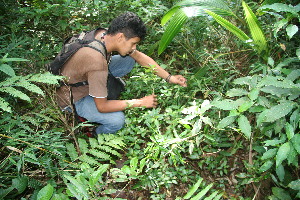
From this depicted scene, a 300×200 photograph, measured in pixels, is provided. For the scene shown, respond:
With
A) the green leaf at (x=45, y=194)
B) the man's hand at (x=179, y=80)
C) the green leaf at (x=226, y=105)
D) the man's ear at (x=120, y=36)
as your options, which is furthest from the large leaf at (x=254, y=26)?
the green leaf at (x=45, y=194)

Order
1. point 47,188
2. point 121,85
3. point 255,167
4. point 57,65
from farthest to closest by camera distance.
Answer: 1. point 121,85
2. point 57,65
3. point 255,167
4. point 47,188

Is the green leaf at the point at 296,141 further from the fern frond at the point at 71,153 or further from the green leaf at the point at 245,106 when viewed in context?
the fern frond at the point at 71,153

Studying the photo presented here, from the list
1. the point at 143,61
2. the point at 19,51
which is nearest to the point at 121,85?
the point at 143,61

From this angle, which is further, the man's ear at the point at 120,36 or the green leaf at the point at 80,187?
the man's ear at the point at 120,36

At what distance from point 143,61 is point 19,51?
1365 mm

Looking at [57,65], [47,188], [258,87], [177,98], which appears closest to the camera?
[47,188]

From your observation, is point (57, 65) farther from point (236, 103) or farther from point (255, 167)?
point (255, 167)

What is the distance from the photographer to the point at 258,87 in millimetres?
1628

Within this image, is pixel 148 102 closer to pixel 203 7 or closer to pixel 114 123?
pixel 114 123

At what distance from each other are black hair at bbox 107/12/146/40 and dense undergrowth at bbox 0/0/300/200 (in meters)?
0.43

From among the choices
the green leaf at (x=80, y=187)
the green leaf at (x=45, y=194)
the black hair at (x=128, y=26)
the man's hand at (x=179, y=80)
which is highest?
the black hair at (x=128, y=26)

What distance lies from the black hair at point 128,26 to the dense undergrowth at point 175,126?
1.42ft

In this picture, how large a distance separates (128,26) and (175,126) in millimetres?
1086

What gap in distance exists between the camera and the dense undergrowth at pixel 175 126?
155 cm
